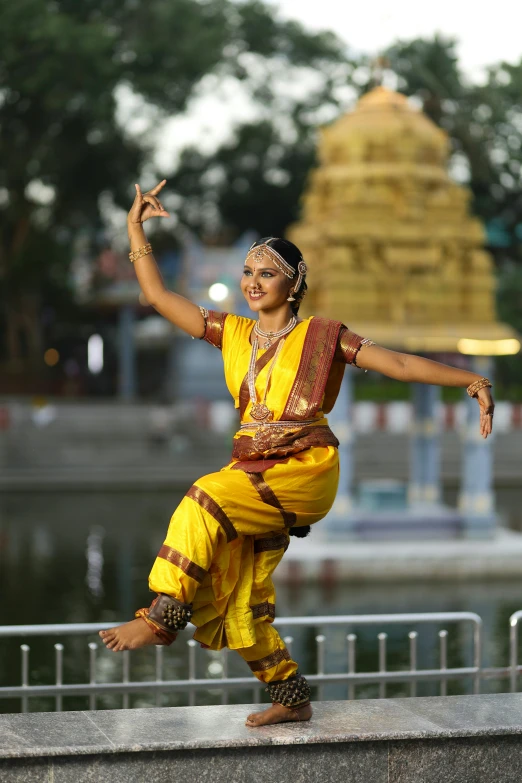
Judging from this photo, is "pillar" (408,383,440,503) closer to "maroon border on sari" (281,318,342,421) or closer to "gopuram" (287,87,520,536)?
"gopuram" (287,87,520,536)

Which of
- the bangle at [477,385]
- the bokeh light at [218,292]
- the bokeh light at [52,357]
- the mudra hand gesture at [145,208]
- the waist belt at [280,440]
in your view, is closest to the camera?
the bangle at [477,385]

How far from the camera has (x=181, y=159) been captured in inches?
1378

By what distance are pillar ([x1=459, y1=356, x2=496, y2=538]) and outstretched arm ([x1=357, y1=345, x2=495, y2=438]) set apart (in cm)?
882

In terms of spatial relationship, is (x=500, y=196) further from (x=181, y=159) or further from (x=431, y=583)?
(x=431, y=583)

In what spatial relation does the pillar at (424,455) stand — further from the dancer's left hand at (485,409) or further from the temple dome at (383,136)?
the dancer's left hand at (485,409)

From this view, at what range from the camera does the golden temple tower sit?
12977mm

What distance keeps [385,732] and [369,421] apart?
20.1 meters

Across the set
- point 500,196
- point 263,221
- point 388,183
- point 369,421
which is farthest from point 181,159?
point 388,183

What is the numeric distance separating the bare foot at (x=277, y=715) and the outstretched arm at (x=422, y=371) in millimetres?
1240

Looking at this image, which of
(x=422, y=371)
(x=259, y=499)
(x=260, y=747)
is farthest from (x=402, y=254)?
(x=260, y=747)

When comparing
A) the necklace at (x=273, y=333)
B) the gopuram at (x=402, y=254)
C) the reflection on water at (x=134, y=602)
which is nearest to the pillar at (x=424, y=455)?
the gopuram at (x=402, y=254)

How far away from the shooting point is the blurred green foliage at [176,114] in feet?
84.5

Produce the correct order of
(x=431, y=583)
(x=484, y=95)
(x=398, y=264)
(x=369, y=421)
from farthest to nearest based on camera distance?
(x=484, y=95) → (x=369, y=421) → (x=398, y=264) → (x=431, y=583)

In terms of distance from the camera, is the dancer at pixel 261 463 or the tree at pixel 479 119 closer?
the dancer at pixel 261 463
